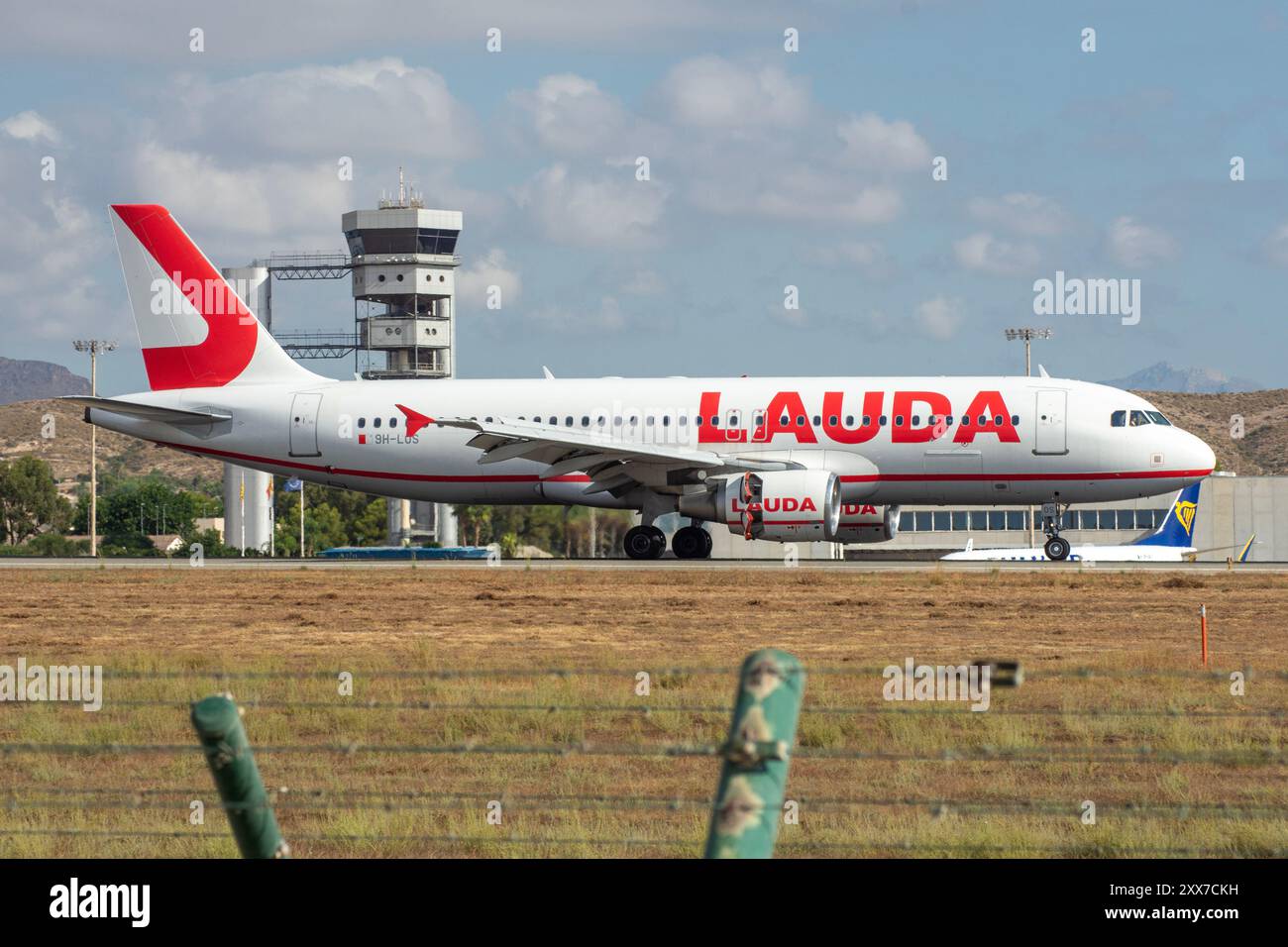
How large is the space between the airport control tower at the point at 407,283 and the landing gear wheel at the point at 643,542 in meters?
86.1

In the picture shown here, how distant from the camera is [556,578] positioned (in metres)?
36.3

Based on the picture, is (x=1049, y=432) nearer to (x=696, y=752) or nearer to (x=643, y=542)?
(x=643, y=542)

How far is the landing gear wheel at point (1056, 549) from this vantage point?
135ft

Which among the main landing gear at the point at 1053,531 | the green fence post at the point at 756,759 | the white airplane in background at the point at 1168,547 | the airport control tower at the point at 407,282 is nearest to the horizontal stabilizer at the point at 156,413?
the main landing gear at the point at 1053,531

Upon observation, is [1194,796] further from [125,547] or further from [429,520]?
[429,520]

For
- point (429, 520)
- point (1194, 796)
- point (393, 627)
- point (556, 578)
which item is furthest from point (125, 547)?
point (1194, 796)

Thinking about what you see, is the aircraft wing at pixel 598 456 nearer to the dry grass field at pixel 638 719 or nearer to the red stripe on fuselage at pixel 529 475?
the red stripe on fuselage at pixel 529 475

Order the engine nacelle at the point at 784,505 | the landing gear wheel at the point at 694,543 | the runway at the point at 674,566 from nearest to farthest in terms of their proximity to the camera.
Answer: the engine nacelle at the point at 784,505 < the runway at the point at 674,566 < the landing gear wheel at the point at 694,543

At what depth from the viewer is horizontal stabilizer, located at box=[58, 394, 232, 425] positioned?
42.6 meters

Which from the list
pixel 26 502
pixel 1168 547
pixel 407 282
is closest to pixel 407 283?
pixel 407 282

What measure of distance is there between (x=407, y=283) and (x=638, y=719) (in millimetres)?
115172

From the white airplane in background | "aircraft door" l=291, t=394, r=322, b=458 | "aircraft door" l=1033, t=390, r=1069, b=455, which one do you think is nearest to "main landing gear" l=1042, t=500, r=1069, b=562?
"aircraft door" l=1033, t=390, r=1069, b=455

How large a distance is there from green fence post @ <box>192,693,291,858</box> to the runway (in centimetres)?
2947
